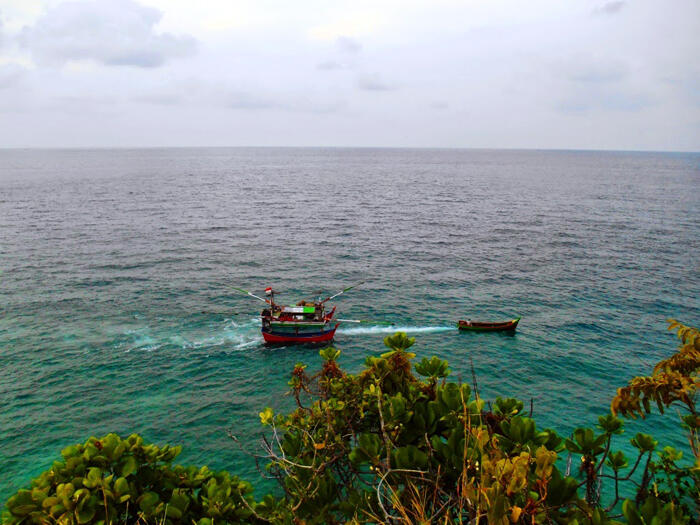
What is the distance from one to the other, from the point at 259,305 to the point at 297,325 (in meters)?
10.9

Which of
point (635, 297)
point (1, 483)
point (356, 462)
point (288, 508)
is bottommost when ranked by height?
point (1, 483)

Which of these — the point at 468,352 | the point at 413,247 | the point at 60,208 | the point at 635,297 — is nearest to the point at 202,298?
the point at 468,352

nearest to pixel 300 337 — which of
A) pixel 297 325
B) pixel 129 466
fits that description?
pixel 297 325

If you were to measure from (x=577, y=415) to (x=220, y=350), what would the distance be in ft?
104

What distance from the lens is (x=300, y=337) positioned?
44.5 m

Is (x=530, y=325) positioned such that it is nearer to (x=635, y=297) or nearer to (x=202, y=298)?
(x=635, y=297)

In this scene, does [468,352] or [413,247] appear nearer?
[468,352]

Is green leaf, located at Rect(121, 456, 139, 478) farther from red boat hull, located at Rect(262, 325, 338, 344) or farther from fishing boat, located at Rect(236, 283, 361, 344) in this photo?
red boat hull, located at Rect(262, 325, 338, 344)

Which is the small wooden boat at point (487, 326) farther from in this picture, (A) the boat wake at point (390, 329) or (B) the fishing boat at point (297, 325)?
(B) the fishing boat at point (297, 325)

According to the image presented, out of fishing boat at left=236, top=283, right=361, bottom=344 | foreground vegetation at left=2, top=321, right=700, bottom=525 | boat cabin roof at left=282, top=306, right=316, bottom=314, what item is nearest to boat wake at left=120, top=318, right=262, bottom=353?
fishing boat at left=236, top=283, right=361, bottom=344

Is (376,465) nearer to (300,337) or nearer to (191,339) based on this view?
(300,337)

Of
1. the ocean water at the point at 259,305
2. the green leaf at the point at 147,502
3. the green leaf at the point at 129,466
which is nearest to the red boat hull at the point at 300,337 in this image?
the ocean water at the point at 259,305

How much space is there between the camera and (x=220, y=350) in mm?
42406

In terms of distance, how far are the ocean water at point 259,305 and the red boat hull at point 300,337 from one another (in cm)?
124
